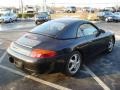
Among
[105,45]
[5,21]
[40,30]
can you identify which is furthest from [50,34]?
[5,21]

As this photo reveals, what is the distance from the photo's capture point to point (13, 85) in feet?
17.7

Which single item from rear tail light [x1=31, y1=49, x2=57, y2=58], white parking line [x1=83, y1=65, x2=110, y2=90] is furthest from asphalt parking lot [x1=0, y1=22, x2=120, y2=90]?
rear tail light [x1=31, y1=49, x2=57, y2=58]

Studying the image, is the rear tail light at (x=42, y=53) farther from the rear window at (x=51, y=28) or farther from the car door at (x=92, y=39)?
the car door at (x=92, y=39)

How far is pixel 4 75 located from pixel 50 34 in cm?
166

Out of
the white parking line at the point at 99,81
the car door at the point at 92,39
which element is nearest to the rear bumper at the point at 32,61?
the white parking line at the point at 99,81

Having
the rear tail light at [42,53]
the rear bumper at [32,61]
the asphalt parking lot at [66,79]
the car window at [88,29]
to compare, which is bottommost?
the asphalt parking lot at [66,79]

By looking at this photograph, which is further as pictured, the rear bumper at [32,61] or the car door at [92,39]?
the car door at [92,39]

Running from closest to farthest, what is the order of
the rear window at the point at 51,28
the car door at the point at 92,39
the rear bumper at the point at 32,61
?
the rear bumper at the point at 32,61 → the rear window at the point at 51,28 → the car door at the point at 92,39

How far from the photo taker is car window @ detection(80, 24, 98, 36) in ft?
21.8

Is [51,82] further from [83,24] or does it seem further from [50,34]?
[83,24]

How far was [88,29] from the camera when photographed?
691 centimetres

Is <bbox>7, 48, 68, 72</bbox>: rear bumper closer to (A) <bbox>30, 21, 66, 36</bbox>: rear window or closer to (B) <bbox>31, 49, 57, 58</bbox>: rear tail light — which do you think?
(B) <bbox>31, 49, 57, 58</bbox>: rear tail light

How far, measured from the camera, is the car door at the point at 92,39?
21.7 ft

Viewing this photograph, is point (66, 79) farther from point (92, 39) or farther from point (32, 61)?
point (92, 39)
